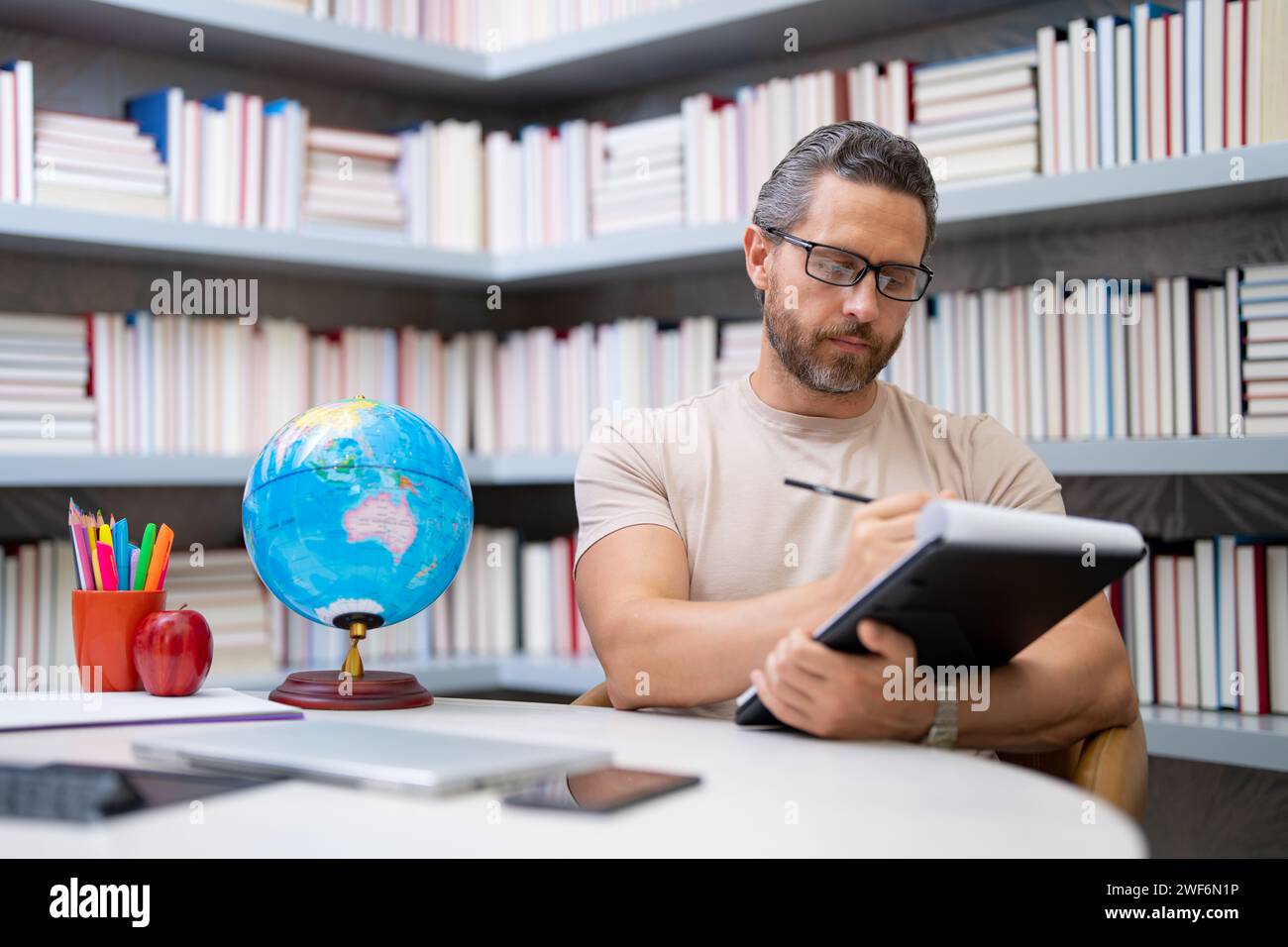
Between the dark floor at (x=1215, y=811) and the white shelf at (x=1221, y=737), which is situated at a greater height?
the white shelf at (x=1221, y=737)

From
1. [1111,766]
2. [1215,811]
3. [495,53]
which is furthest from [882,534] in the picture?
[495,53]

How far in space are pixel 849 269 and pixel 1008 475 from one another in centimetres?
33

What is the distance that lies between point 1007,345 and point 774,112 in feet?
2.24

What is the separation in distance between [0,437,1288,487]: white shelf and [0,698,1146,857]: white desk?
1.22 m

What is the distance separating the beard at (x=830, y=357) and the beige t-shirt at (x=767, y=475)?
64 mm

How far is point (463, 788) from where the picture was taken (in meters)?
0.94

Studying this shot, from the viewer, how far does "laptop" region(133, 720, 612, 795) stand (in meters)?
0.94

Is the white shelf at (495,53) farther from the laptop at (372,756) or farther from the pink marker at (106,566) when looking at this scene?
the laptop at (372,756)

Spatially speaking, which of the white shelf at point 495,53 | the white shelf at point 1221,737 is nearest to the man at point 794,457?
the white shelf at point 1221,737

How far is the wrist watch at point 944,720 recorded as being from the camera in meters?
1.21

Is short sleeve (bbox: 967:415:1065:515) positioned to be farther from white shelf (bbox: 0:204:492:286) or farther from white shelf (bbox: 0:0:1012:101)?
white shelf (bbox: 0:204:492:286)

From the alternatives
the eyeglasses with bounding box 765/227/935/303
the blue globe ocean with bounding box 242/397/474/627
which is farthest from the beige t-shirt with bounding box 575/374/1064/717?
the blue globe ocean with bounding box 242/397/474/627

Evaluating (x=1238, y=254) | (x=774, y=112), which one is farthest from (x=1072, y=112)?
(x=774, y=112)
